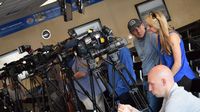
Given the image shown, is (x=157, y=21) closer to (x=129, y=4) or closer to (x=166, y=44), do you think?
(x=166, y=44)

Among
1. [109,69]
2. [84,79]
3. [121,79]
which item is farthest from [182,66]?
[84,79]

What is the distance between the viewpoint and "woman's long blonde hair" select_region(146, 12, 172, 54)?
11.1 ft

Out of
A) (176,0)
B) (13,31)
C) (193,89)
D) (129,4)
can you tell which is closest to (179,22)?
(176,0)

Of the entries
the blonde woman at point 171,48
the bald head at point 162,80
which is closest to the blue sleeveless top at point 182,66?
the blonde woman at point 171,48

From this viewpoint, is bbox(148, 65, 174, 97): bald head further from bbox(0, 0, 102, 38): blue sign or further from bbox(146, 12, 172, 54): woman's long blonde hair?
bbox(0, 0, 102, 38): blue sign

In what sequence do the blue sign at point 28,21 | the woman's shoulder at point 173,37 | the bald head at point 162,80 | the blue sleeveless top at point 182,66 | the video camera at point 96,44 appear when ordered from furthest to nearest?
the blue sign at point 28,21
the video camera at point 96,44
the blue sleeveless top at point 182,66
the woman's shoulder at point 173,37
the bald head at point 162,80

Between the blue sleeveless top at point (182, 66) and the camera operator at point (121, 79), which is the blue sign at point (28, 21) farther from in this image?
the blue sleeveless top at point (182, 66)

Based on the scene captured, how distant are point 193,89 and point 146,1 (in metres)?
6.04

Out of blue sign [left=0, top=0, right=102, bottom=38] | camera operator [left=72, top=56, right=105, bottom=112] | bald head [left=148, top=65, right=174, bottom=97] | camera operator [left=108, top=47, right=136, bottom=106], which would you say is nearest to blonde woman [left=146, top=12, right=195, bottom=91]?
camera operator [left=108, top=47, right=136, bottom=106]

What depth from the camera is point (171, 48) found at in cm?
339

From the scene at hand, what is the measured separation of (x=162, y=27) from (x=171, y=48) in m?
0.20

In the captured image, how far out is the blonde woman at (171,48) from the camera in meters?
3.36

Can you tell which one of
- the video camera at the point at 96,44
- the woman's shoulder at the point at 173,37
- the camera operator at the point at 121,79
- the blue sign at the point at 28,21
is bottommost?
the camera operator at the point at 121,79

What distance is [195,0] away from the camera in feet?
31.1
